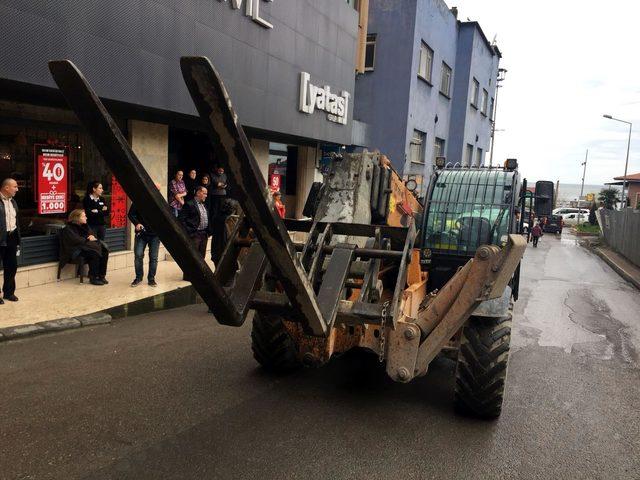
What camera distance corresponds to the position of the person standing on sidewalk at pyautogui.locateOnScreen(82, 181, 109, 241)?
28.6 feet

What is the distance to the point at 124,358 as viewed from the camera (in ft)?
18.1

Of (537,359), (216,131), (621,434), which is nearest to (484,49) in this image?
(537,359)

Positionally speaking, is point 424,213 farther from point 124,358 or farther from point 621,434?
point 124,358

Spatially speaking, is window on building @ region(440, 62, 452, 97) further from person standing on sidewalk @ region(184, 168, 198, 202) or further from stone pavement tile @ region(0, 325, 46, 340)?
stone pavement tile @ region(0, 325, 46, 340)

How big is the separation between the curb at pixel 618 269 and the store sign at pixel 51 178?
43.0 ft

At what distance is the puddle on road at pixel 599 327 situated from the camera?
6.83 m

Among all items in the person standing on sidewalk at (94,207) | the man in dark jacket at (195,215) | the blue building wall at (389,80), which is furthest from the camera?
the blue building wall at (389,80)

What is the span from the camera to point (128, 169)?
90.6 inches

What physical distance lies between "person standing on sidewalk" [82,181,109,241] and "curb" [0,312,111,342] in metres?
2.39

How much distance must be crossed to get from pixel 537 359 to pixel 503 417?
81.7 inches

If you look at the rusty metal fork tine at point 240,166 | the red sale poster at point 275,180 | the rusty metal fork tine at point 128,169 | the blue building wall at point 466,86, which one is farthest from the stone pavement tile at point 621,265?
the rusty metal fork tine at point 128,169

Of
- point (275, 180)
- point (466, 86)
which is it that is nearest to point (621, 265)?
point (275, 180)

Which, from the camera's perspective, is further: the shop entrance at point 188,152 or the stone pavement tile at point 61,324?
the shop entrance at point 188,152

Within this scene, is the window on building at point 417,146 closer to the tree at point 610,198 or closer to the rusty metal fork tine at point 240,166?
the rusty metal fork tine at point 240,166
